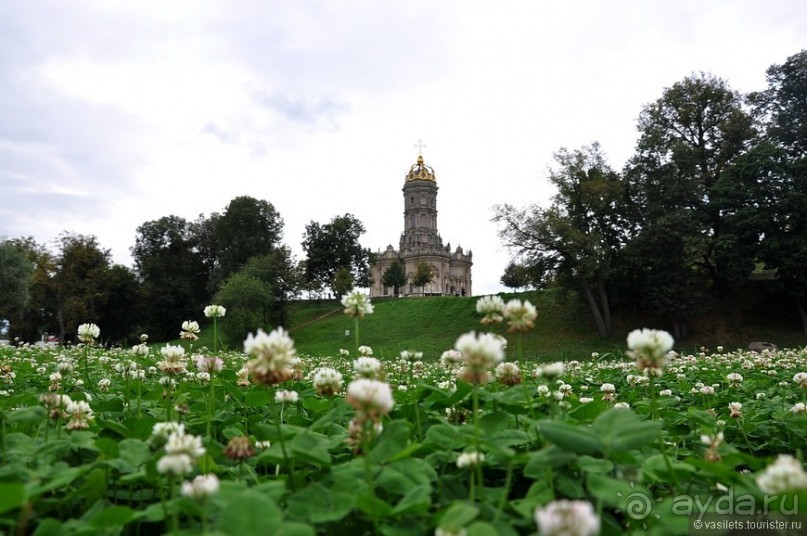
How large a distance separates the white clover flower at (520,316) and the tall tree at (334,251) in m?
74.0

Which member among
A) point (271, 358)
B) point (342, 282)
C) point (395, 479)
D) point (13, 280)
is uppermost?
point (342, 282)

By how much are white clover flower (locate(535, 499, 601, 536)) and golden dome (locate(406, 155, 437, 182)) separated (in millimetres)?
109256

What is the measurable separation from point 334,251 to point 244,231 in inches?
570

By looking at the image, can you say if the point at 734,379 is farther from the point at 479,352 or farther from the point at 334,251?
the point at 334,251

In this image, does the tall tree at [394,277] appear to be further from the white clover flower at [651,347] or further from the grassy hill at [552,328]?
the white clover flower at [651,347]

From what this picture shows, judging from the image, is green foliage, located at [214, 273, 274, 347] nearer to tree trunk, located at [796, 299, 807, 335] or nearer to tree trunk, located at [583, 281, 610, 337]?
tree trunk, located at [583, 281, 610, 337]

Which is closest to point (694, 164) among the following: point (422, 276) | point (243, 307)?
point (243, 307)

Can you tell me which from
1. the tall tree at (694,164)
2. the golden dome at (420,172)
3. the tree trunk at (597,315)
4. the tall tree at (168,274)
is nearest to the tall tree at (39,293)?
the tall tree at (168,274)

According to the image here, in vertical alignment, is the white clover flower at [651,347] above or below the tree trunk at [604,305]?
below

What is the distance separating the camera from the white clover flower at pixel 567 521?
0.96 metres

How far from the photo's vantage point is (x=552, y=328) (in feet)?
125

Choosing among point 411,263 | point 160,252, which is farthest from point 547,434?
point 411,263

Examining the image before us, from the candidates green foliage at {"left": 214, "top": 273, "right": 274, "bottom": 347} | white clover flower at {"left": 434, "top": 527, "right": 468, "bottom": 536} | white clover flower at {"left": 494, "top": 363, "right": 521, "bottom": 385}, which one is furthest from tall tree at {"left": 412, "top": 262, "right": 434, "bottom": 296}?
white clover flower at {"left": 434, "top": 527, "right": 468, "bottom": 536}

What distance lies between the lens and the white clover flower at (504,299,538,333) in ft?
7.32
